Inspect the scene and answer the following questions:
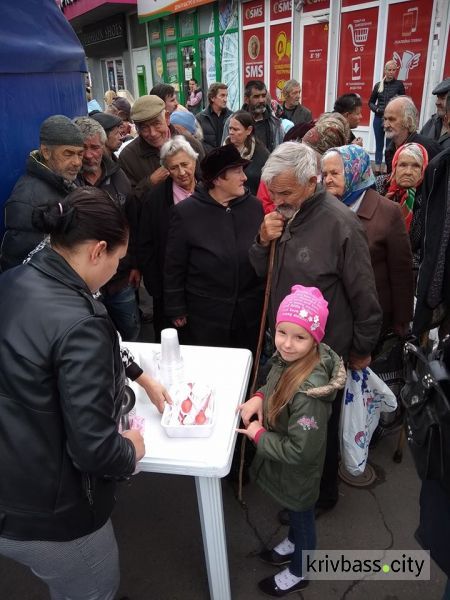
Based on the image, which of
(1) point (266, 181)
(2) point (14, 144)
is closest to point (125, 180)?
(2) point (14, 144)

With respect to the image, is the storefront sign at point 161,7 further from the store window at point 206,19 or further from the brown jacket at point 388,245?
the brown jacket at point 388,245

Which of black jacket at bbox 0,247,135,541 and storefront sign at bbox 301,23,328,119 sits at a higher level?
storefront sign at bbox 301,23,328,119

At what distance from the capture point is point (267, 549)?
2.25 metres

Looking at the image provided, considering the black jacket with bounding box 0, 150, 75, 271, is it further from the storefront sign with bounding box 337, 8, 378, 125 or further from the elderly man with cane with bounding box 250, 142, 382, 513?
the storefront sign with bounding box 337, 8, 378, 125

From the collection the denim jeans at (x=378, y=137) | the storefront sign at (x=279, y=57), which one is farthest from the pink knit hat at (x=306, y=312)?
the storefront sign at (x=279, y=57)

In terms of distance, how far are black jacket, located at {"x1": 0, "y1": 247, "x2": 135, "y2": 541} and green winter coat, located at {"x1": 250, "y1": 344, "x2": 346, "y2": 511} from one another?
60 centimetres

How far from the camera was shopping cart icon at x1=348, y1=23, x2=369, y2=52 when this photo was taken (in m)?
8.47

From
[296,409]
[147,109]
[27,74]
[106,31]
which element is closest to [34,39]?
[27,74]

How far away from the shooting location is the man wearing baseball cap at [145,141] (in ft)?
11.3

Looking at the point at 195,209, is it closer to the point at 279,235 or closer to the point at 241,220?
the point at 241,220

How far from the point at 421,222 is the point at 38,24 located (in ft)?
9.48

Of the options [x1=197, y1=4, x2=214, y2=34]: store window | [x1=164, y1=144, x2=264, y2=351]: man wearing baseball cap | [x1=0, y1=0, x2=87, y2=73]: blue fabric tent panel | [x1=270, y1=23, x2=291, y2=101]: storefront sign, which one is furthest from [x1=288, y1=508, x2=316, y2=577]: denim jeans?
[x1=197, y1=4, x2=214, y2=34]: store window

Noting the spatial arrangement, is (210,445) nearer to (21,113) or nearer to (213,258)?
(213,258)

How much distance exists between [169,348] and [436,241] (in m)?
1.41
